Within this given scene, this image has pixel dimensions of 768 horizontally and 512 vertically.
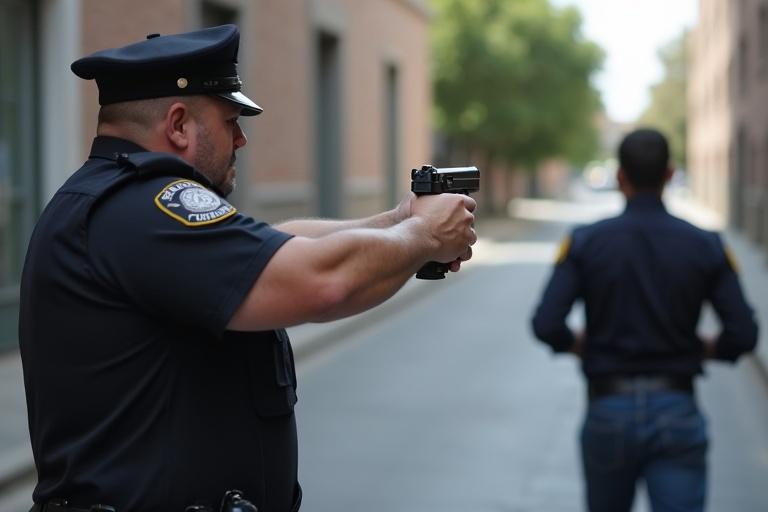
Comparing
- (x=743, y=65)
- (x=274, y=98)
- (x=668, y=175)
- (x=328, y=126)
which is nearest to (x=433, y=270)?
(x=668, y=175)

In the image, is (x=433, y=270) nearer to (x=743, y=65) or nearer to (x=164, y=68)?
(x=164, y=68)

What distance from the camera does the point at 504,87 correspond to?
126ft

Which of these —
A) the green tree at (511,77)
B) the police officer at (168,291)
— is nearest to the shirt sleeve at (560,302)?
the police officer at (168,291)

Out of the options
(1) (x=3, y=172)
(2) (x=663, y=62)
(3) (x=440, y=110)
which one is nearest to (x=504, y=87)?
(3) (x=440, y=110)

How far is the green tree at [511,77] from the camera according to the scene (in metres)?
37.4

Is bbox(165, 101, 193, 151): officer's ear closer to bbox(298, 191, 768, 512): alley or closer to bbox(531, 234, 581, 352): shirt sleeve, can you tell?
bbox(531, 234, 581, 352): shirt sleeve

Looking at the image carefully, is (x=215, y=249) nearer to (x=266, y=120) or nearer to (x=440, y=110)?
(x=266, y=120)

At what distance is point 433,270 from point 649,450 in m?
1.69

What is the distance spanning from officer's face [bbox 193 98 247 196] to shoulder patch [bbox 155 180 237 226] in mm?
152

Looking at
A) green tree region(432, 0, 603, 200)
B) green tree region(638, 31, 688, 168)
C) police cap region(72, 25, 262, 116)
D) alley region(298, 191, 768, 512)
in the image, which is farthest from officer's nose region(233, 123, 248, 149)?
green tree region(638, 31, 688, 168)

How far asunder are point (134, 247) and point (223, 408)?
14.9 inches

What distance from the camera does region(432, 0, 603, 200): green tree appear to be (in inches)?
1471

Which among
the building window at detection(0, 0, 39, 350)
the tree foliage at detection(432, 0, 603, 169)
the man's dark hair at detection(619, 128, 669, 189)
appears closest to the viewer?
the man's dark hair at detection(619, 128, 669, 189)

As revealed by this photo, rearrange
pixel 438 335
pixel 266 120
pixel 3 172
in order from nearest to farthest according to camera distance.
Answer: pixel 3 172 < pixel 438 335 < pixel 266 120
